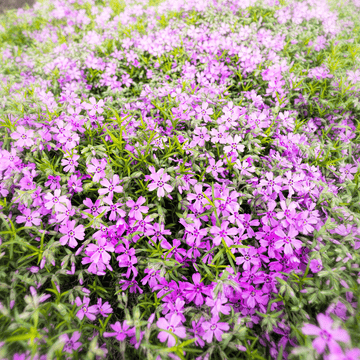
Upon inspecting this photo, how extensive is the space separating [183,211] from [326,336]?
4.47 feet

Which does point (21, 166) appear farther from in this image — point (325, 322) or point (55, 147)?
point (325, 322)

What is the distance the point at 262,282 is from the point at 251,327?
0.36m

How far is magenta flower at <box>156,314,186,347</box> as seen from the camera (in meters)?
1.52

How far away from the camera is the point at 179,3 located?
15.3ft

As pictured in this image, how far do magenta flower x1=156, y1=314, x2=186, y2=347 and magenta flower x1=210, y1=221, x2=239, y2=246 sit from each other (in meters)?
0.64

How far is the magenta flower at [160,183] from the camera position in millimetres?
2031

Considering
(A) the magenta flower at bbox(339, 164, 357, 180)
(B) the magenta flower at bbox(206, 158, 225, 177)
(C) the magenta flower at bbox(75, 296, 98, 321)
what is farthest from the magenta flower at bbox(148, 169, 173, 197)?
(A) the magenta flower at bbox(339, 164, 357, 180)

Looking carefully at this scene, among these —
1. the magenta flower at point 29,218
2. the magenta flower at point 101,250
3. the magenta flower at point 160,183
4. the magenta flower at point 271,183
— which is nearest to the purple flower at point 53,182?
the magenta flower at point 29,218

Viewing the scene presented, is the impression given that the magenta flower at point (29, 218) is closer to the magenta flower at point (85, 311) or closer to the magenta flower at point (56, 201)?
the magenta flower at point (56, 201)

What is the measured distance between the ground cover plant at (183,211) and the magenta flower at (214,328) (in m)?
0.02

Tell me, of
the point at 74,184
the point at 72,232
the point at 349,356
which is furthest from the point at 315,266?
the point at 74,184

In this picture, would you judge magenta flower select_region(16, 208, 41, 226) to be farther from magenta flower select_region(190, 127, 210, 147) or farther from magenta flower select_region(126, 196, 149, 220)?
magenta flower select_region(190, 127, 210, 147)

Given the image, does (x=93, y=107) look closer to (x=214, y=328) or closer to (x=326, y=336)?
(x=214, y=328)

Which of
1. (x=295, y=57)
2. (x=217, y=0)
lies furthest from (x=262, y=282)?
(x=217, y=0)
